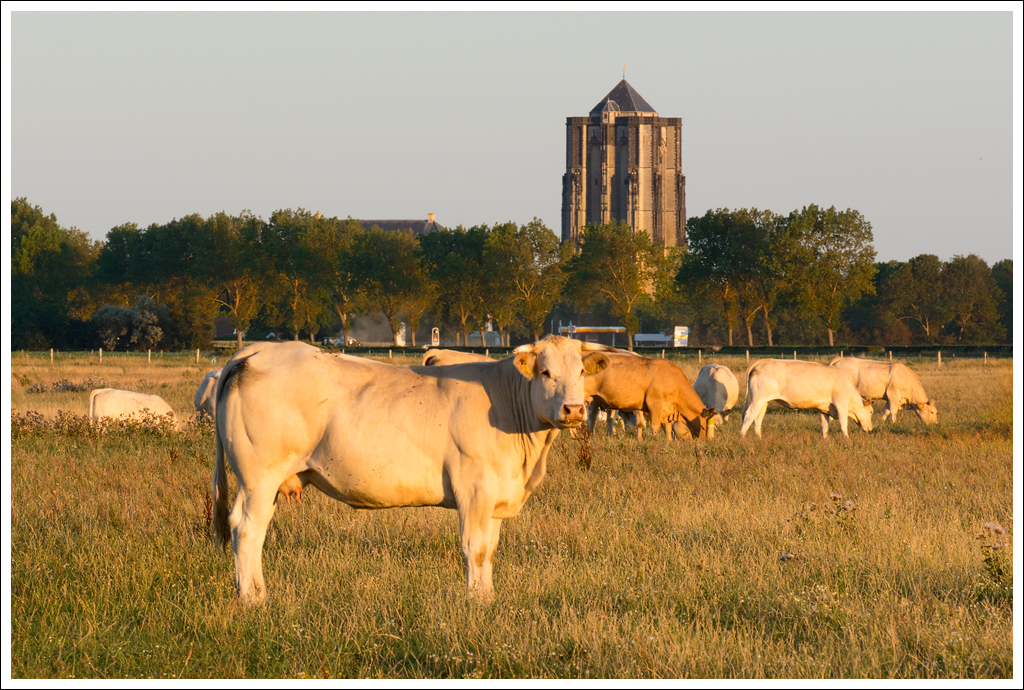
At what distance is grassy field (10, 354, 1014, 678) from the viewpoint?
5.68 metres

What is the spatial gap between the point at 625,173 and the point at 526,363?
163 metres

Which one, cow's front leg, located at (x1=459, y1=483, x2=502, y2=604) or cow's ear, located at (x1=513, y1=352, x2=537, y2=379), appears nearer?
cow's front leg, located at (x1=459, y1=483, x2=502, y2=604)

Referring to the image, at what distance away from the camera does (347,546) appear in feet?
26.9

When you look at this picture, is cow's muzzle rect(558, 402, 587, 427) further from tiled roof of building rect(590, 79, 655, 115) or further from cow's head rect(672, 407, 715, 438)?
tiled roof of building rect(590, 79, 655, 115)

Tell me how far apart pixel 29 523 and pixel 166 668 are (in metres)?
4.40

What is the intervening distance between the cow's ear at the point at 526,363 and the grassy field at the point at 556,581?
5.19 feet

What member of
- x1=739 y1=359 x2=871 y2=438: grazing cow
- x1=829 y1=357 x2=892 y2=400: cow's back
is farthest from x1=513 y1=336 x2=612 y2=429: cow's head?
x1=829 y1=357 x2=892 y2=400: cow's back

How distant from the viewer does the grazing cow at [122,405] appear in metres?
17.0

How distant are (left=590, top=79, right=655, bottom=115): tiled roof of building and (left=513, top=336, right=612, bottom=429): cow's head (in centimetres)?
16633

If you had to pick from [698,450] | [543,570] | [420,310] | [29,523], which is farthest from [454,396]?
[420,310]

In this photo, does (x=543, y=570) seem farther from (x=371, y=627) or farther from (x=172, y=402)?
(x=172, y=402)

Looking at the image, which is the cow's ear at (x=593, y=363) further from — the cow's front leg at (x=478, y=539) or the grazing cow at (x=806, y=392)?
the grazing cow at (x=806, y=392)

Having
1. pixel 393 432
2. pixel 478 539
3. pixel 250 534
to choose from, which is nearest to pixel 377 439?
pixel 393 432

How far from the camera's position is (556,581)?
7203mm
